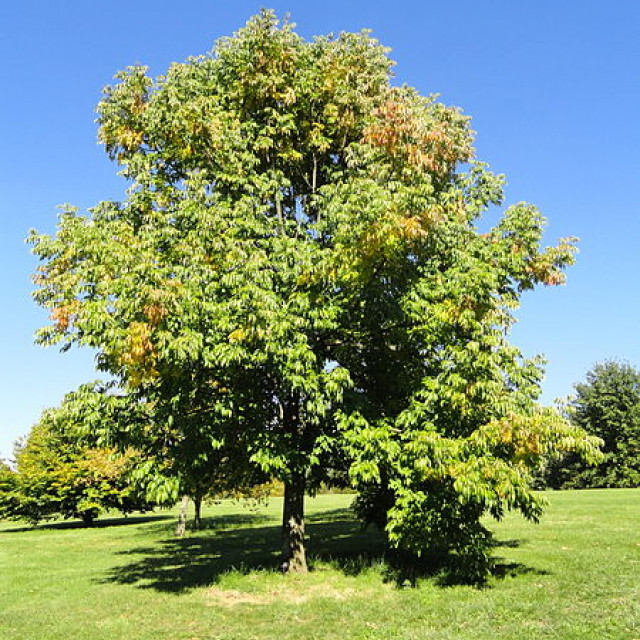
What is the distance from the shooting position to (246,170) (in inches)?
631

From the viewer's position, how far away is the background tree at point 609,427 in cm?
5856

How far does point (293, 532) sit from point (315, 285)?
7.58 m

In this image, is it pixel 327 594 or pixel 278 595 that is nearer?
pixel 327 594

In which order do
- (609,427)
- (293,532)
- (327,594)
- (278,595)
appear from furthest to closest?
1. (609,427)
2. (293,532)
3. (278,595)
4. (327,594)

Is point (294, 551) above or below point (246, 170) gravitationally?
below

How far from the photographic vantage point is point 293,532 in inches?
623

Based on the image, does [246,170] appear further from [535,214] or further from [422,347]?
[535,214]

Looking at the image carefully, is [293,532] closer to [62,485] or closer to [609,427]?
[62,485]

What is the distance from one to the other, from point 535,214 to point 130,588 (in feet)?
50.3

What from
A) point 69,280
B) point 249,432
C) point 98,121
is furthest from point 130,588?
point 98,121

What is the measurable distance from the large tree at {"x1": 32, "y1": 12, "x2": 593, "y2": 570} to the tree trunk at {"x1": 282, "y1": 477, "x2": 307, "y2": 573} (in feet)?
0.15

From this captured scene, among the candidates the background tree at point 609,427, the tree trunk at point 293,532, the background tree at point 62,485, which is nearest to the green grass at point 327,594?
the tree trunk at point 293,532

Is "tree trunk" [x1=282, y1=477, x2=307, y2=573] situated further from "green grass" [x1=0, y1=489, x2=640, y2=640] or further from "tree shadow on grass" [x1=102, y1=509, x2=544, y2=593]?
"tree shadow on grass" [x1=102, y1=509, x2=544, y2=593]

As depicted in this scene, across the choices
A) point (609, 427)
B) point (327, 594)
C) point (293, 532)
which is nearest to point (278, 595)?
point (327, 594)
